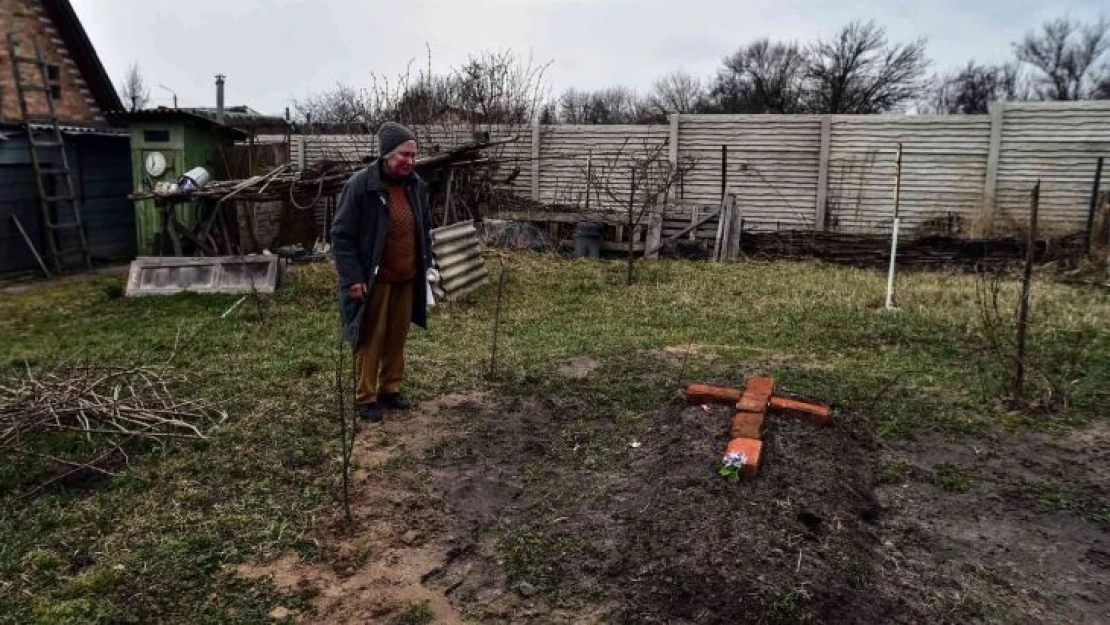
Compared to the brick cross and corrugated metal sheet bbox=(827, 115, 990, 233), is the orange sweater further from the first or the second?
corrugated metal sheet bbox=(827, 115, 990, 233)

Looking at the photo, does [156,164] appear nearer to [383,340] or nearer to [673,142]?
[673,142]

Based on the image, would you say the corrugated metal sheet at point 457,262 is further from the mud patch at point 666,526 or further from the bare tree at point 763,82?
the bare tree at point 763,82

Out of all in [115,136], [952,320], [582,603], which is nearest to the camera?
[582,603]

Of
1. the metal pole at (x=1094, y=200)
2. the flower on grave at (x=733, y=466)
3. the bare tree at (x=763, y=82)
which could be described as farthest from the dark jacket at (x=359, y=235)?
the bare tree at (x=763, y=82)

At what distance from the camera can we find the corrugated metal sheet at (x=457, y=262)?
8.39 metres

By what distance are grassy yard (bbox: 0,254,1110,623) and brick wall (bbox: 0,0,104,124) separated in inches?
204

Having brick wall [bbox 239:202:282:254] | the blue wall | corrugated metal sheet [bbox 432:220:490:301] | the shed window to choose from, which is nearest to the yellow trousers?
corrugated metal sheet [bbox 432:220:490:301]

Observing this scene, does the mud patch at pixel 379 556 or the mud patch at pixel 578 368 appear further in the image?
the mud patch at pixel 578 368

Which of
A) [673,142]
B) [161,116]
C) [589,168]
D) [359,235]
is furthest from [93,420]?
[673,142]

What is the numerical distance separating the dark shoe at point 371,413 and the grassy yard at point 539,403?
0.25 meters

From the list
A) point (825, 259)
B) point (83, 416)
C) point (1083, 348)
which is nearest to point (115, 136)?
point (83, 416)

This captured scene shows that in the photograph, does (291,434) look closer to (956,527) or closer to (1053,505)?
(956,527)

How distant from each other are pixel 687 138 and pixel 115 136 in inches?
362

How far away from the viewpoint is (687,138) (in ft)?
43.5
